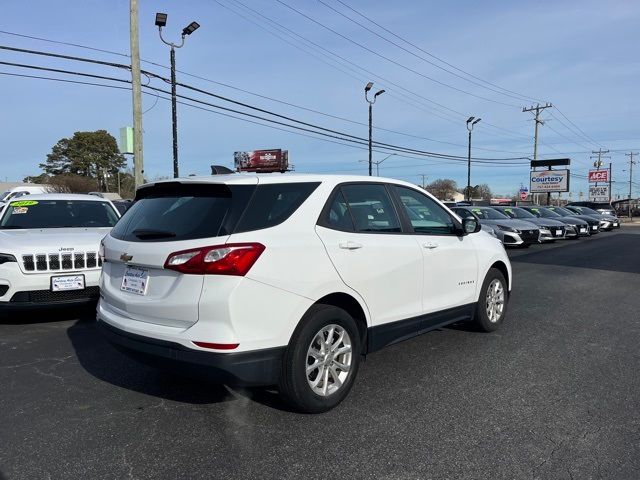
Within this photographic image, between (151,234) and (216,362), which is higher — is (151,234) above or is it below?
above

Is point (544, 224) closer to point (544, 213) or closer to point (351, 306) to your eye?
point (544, 213)

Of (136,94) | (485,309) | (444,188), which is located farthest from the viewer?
(444,188)

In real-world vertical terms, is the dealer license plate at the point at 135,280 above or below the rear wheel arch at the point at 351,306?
above

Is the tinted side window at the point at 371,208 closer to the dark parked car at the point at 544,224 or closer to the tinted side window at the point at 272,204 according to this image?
the tinted side window at the point at 272,204

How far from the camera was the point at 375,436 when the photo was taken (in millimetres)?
3244

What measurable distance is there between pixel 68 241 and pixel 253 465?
4.32m

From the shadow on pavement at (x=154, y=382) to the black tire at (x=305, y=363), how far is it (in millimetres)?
295

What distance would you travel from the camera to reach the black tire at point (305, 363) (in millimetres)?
3320

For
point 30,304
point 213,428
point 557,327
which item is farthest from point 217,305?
point 557,327

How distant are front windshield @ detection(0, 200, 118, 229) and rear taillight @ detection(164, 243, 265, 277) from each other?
16.1ft

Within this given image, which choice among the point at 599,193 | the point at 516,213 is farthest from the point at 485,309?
the point at 599,193

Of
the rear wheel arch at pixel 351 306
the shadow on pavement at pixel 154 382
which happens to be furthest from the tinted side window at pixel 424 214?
the shadow on pavement at pixel 154 382

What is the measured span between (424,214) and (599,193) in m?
71.3

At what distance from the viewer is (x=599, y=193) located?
66.1m
